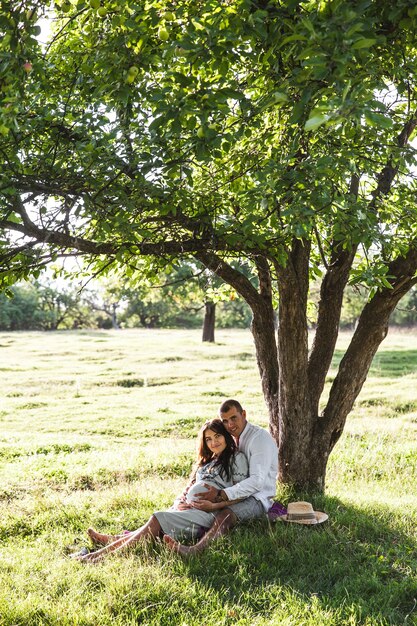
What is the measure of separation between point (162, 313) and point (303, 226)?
226 feet

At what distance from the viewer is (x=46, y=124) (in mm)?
6547

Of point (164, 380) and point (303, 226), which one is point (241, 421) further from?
point (164, 380)

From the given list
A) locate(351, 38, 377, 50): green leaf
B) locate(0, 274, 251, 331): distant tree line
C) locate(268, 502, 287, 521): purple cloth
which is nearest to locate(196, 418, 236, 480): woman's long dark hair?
locate(268, 502, 287, 521): purple cloth

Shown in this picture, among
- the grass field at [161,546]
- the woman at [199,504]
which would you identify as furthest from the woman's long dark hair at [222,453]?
the grass field at [161,546]

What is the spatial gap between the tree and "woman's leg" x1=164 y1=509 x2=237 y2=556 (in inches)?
74.5

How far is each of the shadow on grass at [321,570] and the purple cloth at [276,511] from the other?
14cm

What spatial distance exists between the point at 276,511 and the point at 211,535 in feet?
3.35

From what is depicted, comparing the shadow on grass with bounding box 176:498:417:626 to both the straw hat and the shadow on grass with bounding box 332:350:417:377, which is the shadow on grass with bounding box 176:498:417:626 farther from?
the shadow on grass with bounding box 332:350:417:377

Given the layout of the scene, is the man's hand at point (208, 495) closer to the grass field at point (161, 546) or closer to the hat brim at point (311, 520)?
the grass field at point (161, 546)

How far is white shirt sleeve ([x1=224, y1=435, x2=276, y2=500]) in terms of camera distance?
7.00 m

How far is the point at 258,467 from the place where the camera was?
23.6 feet

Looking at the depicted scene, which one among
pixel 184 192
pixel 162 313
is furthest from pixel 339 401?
pixel 162 313

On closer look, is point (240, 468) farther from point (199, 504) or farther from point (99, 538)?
point (99, 538)

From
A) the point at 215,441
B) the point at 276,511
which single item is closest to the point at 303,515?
the point at 276,511
